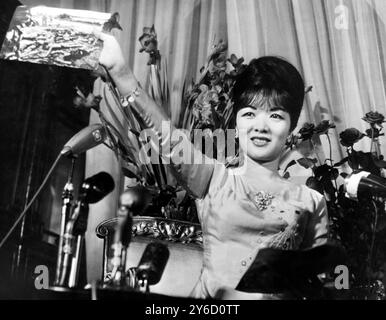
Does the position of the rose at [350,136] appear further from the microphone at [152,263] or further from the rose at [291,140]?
the microphone at [152,263]

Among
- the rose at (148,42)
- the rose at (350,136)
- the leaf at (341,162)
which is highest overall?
the rose at (148,42)

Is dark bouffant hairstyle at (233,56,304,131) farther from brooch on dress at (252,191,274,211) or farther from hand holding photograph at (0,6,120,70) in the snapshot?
hand holding photograph at (0,6,120,70)

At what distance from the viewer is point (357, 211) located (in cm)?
148

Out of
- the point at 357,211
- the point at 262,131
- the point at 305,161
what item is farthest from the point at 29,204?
the point at 357,211

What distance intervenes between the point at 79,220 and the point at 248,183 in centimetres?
47

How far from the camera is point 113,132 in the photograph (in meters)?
1.64

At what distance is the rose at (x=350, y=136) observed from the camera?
1.50 m

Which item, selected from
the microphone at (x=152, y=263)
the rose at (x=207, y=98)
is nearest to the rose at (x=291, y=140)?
the rose at (x=207, y=98)

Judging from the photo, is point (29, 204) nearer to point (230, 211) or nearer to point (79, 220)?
point (79, 220)

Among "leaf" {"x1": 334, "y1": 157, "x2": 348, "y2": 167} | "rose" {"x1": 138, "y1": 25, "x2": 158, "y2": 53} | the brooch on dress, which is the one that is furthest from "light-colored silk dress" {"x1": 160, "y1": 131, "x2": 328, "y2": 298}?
"rose" {"x1": 138, "y1": 25, "x2": 158, "y2": 53}

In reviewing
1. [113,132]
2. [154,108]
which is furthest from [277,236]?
[113,132]

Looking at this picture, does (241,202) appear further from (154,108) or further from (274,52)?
(274,52)

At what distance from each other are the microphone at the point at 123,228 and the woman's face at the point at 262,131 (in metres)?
0.45
